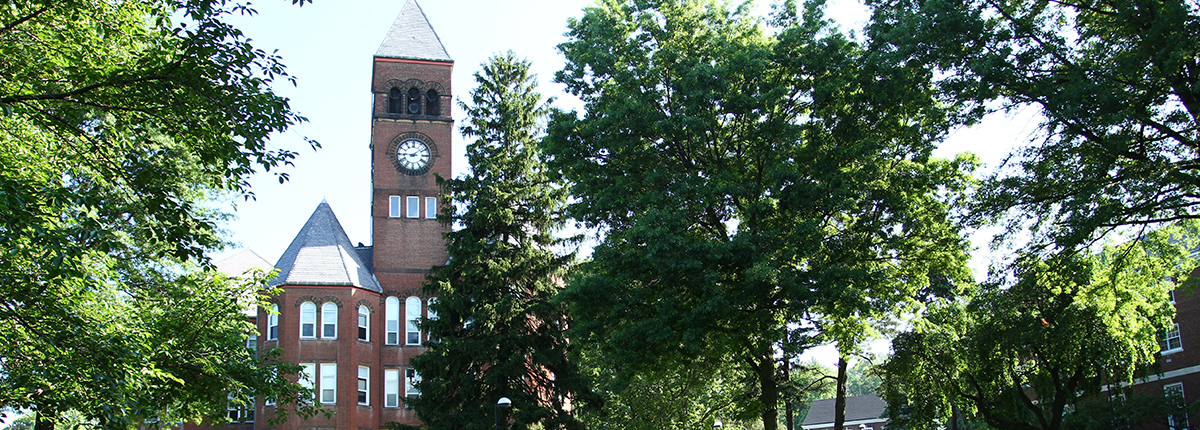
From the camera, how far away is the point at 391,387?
38469 millimetres

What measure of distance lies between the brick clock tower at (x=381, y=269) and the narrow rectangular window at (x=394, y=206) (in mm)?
43

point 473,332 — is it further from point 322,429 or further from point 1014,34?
point 1014,34

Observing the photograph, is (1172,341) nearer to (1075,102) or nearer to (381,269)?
(1075,102)

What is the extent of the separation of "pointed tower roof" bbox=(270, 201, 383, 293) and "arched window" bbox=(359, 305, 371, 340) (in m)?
0.90

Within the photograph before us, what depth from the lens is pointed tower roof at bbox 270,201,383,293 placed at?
37188 mm

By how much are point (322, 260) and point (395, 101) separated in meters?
8.22

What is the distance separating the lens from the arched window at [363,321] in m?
37.9

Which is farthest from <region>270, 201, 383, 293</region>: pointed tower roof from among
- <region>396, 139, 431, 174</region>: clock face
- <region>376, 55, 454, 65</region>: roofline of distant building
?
<region>376, 55, 454, 65</region>: roofline of distant building

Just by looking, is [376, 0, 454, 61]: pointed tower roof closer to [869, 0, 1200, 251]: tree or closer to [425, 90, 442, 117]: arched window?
[425, 90, 442, 117]: arched window

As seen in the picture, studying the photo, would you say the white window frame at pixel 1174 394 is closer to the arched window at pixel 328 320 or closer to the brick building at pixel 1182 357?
the brick building at pixel 1182 357

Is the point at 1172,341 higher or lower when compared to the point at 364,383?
lower

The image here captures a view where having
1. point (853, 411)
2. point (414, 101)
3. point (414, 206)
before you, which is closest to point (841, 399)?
point (414, 206)

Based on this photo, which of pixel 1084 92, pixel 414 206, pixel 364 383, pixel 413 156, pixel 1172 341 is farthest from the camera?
pixel 413 156

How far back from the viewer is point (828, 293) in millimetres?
19156
